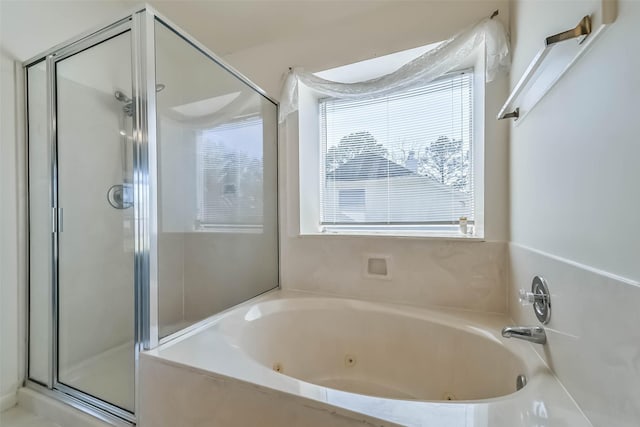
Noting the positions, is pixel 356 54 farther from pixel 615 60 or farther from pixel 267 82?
pixel 615 60

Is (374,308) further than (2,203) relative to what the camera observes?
Yes

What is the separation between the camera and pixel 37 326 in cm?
136

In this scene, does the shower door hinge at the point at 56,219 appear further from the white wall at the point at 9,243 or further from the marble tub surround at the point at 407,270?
the marble tub surround at the point at 407,270

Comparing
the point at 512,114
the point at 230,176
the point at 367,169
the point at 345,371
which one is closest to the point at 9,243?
the point at 230,176

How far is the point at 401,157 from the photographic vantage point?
1.79m

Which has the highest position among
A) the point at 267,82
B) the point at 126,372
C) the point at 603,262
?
the point at 267,82

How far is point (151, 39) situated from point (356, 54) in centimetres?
108

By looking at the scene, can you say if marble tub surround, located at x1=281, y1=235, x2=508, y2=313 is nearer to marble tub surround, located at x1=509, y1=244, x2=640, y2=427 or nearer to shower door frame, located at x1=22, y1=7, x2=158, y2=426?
marble tub surround, located at x1=509, y1=244, x2=640, y2=427

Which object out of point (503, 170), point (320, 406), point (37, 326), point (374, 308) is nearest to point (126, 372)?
point (37, 326)

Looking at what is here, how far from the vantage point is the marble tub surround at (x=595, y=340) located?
49 centimetres

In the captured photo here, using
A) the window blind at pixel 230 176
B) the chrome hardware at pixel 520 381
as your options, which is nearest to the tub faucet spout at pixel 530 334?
the chrome hardware at pixel 520 381

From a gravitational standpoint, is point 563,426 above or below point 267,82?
below

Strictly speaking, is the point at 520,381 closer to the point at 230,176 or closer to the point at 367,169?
the point at 367,169

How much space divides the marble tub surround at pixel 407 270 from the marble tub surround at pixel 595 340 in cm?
51
